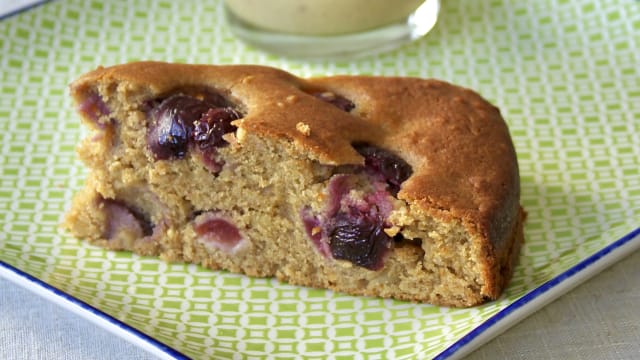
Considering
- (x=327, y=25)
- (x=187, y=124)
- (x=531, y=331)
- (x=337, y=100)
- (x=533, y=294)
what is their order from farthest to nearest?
(x=327, y=25)
(x=337, y=100)
(x=187, y=124)
(x=531, y=331)
(x=533, y=294)

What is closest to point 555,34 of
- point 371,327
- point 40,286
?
point 371,327

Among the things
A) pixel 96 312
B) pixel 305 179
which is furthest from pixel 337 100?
pixel 96 312

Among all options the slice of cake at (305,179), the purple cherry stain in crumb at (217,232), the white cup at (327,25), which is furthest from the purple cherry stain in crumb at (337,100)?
the white cup at (327,25)

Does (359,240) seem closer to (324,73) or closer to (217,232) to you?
(217,232)

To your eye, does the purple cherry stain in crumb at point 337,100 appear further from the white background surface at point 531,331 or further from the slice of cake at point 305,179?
the white background surface at point 531,331

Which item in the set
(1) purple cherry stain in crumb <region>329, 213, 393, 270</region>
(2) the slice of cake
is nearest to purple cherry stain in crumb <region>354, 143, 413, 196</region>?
(2) the slice of cake

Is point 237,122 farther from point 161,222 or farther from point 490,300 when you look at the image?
point 490,300
